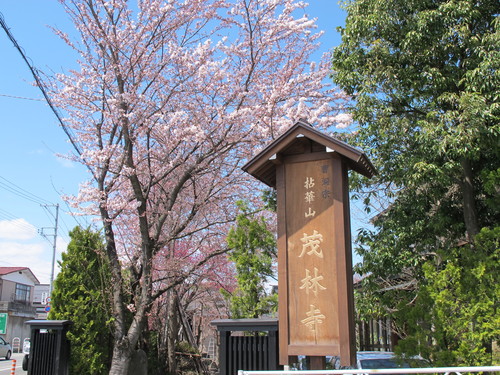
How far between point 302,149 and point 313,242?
4.12ft

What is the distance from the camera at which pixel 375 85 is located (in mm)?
9047

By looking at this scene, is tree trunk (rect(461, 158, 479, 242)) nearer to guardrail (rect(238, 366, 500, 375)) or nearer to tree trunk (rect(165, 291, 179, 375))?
guardrail (rect(238, 366, 500, 375))

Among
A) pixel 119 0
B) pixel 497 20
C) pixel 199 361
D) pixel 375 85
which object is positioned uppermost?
pixel 119 0

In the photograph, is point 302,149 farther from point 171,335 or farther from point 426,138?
point 171,335

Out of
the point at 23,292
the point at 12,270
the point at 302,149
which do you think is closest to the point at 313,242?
the point at 302,149

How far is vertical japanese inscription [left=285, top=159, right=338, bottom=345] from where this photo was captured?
5289 mm

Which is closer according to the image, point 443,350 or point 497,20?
point 443,350

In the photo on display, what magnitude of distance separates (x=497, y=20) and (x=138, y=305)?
891 cm

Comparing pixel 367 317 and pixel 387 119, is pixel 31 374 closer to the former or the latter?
pixel 367 317

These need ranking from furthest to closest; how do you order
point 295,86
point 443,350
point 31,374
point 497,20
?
point 295,86
point 31,374
point 497,20
point 443,350

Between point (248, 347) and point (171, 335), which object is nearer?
point (248, 347)

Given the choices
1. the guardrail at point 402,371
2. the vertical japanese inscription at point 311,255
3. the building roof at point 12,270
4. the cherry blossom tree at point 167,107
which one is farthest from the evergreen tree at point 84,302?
the building roof at point 12,270

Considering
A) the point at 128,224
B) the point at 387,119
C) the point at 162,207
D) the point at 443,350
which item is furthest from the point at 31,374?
the point at 387,119

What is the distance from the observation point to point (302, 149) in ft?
19.7
